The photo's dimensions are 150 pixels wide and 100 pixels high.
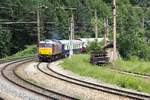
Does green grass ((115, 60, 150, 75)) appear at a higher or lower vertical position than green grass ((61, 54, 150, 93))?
lower

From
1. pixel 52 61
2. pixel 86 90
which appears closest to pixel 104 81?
pixel 86 90

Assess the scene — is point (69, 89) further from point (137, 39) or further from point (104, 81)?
point (137, 39)

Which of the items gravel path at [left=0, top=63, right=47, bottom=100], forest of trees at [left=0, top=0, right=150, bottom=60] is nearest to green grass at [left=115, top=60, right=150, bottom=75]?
gravel path at [left=0, top=63, right=47, bottom=100]

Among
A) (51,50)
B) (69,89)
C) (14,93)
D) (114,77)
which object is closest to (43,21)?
(51,50)

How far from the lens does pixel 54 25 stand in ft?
325

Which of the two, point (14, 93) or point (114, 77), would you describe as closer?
point (14, 93)

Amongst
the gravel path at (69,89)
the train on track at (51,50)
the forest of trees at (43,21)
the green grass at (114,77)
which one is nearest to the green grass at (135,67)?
the green grass at (114,77)

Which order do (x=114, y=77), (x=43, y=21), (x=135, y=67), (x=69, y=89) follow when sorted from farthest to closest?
(x=43, y=21)
(x=135, y=67)
(x=114, y=77)
(x=69, y=89)

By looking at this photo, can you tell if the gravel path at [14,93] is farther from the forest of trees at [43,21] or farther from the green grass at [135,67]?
the forest of trees at [43,21]

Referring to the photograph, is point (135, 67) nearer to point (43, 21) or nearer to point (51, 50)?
point (51, 50)

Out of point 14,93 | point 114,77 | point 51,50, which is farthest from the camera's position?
point 51,50

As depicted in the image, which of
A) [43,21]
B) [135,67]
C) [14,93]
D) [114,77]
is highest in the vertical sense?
[43,21]

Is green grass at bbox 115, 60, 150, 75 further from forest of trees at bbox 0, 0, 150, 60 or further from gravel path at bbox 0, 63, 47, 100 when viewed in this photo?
forest of trees at bbox 0, 0, 150, 60

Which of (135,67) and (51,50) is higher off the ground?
(51,50)
